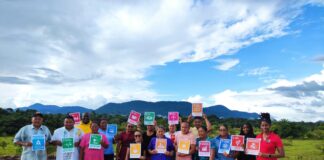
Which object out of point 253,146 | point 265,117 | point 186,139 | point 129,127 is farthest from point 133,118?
point 265,117

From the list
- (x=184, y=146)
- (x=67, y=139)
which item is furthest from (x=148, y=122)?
(x=67, y=139)

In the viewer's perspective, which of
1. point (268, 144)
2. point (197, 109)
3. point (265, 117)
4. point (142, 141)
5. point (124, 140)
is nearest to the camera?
point (268, 144)

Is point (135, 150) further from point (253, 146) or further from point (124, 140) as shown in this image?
point (253, 146)

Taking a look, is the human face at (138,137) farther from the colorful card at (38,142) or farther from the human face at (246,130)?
Answer: the human face at (246,130)

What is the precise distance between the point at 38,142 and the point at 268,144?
537 centimetres

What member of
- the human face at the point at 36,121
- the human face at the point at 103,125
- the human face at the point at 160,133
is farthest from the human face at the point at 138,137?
the human face at the point at 36,121

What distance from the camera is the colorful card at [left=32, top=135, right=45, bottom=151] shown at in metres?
8.91

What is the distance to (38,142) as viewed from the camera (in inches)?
352

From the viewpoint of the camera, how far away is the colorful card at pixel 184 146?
360 inches

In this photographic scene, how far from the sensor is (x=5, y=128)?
1821 inches

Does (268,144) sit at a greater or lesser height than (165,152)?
greater

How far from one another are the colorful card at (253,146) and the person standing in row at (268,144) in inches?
3.5

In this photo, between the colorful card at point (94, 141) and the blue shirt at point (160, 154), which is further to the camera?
the blue shirt at point (160, 154)

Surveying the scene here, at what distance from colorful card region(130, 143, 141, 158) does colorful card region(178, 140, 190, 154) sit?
1.11 meters
